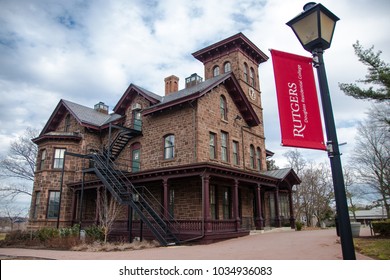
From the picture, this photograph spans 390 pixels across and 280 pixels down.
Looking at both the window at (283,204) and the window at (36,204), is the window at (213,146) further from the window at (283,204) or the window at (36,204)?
the window at (36,204)

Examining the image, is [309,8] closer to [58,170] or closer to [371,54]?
[371,54]

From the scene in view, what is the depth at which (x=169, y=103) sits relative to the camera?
752 inches

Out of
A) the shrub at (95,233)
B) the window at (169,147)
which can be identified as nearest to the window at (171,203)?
the window at (169,147)

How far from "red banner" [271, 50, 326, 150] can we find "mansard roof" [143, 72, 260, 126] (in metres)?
12.7

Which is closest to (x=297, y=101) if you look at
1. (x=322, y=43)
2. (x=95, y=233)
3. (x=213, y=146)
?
(x=322, y=43)

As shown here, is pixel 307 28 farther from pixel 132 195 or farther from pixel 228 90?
pixel 228 90

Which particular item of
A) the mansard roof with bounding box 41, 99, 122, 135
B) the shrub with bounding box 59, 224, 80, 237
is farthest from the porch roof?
the mansard roof with bounding box 41, 99, 122, 135

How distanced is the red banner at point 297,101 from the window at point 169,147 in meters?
14.3

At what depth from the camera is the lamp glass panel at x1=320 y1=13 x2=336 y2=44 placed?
4.54 meters

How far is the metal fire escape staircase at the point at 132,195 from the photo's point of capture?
15456 mm

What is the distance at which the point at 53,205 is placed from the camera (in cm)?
2269

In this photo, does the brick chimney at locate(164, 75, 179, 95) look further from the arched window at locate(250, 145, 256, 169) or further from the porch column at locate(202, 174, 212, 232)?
the porch column at locate(202, 174, 212, 232)

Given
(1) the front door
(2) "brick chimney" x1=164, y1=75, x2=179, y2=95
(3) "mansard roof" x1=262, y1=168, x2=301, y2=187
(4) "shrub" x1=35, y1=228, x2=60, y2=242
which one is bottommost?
(4) "shrub" x1=35, y1=228, x2=60, y2=242

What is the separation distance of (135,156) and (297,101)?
1766 cm
